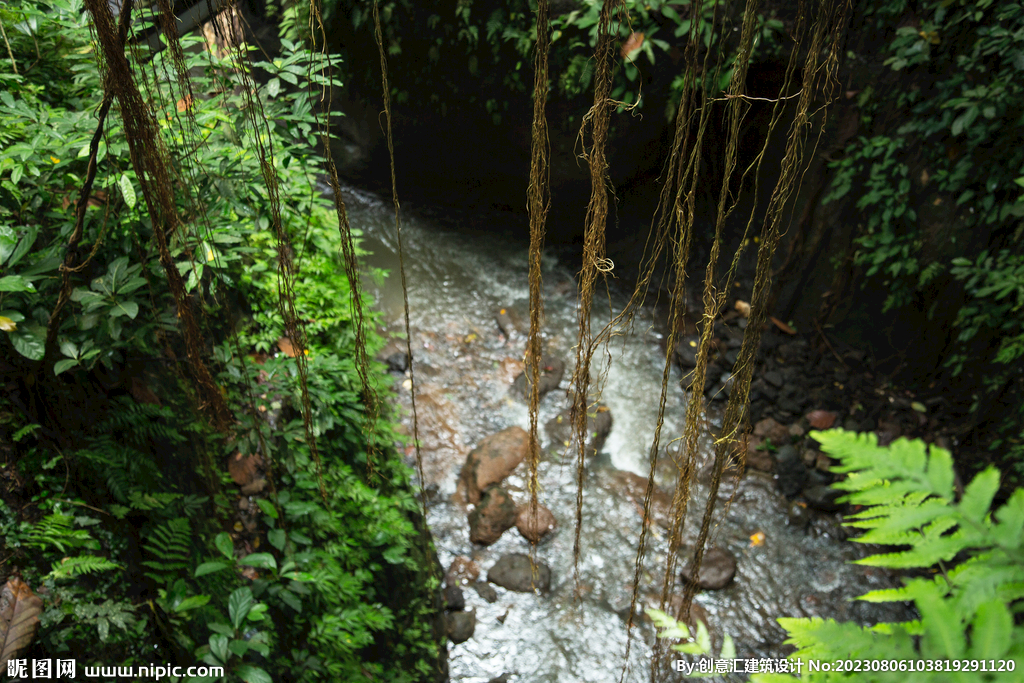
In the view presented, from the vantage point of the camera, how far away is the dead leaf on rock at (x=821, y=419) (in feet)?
14.9

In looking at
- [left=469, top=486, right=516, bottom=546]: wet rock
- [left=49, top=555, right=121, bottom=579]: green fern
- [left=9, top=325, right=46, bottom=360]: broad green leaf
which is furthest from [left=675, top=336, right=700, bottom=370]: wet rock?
[left=9, top=325, right=46, bottom=360]: broad green leaf

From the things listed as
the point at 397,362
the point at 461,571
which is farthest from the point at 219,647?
the point at 397,362

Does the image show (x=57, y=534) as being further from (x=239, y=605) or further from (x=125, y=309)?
(x=125, y=309)

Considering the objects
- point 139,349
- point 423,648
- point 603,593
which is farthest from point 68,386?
point 603,593

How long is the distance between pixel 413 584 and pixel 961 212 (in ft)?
16.2

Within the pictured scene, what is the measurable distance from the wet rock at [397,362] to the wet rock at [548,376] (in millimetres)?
1077

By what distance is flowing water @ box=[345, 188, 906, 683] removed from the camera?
11.3ft

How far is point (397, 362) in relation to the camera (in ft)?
15.8

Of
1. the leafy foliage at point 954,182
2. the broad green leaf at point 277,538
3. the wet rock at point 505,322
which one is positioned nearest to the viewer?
the broad green leaf at point 277,538

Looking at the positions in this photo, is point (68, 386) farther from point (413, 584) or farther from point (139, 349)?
point (413, 584)

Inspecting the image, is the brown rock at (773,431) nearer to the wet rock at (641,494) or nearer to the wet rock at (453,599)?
the wet rock at (641,494)

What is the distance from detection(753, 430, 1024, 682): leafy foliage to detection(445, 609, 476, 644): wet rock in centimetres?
301

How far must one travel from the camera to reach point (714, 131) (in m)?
4.85

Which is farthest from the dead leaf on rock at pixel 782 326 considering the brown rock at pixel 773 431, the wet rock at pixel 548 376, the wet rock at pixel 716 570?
the wet rock at pixel 716 570
